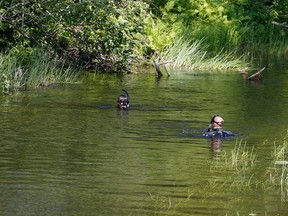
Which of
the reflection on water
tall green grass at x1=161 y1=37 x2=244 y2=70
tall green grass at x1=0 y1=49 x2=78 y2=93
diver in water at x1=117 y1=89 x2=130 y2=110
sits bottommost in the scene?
the reflection on water

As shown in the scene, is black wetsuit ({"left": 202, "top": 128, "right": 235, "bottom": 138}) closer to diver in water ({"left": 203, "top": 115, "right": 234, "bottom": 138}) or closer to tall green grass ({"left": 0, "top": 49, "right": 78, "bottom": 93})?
diver in water ({"left": 203, "top": 115, "right": 234, "bottom": 138})

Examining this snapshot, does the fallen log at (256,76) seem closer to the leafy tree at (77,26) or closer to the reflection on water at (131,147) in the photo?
the reflection on water at (131,147)

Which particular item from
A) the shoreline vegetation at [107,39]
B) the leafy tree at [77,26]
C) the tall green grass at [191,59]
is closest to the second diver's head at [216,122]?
the shoreline vegetation at [107,39]

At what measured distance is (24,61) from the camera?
24578 mm

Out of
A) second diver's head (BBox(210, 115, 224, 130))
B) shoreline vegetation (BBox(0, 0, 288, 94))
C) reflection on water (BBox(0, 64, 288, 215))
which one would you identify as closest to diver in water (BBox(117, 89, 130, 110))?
reflection on water (BBox(0, 64, 288, 215))

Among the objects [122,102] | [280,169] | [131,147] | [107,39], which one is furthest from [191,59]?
[280,169]

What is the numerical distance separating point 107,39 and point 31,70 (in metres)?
2.21

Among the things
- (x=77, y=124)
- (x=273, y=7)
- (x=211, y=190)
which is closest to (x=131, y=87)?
(x=77, y=124)

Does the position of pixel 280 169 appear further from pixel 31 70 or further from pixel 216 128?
pixel 31 70

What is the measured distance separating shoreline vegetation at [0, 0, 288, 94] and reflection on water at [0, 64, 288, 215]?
3.42 feet

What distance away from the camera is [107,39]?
24.3 metres

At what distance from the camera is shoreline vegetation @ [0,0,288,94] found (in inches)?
935

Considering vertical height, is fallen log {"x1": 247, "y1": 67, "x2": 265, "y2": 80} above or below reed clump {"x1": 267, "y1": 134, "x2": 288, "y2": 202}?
above

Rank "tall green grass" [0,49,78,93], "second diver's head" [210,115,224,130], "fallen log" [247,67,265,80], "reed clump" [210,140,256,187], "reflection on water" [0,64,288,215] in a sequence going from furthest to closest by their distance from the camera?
"fallen log" [247,67,265,80] < "tall green grass" [0,49,78,93] < "second diver's head" [210,115,224,130] < "reed clump" [210,140,256,187] < "reflection on water" [0,64,288,215]
